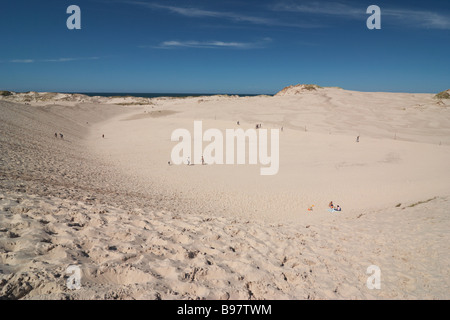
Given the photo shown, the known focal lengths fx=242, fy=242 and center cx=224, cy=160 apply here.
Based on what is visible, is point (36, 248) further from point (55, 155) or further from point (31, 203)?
point (55, 155)

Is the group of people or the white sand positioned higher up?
the white sand

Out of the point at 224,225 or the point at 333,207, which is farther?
the point at 333,207

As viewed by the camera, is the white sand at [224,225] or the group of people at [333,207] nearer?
the white sand at [224,225]

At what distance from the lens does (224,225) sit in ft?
28.8

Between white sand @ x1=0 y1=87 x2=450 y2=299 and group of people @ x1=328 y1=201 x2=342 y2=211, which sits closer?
white sand @ x1=0 y1=87 x2=450 y2=299

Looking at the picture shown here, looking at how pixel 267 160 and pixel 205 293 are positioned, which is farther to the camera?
pixel 267 160

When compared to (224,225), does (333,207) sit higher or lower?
Result: lower

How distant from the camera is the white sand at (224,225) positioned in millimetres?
4945

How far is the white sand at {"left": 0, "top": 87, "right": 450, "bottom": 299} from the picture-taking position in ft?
16.2

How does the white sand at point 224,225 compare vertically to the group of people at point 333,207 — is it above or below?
above

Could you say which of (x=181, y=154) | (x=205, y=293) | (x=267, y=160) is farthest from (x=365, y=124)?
(x=205, y=293)
